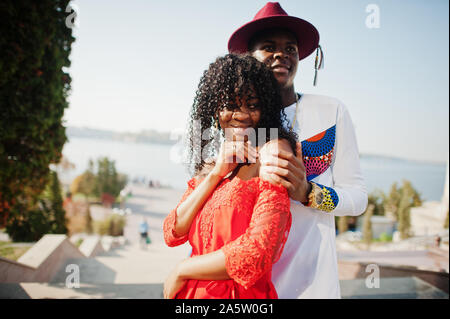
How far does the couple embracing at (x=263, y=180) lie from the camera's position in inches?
52.4

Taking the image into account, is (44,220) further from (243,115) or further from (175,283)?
(243,115)

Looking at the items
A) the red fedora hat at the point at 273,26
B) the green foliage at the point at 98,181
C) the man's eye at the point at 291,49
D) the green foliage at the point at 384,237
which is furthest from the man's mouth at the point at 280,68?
the green foliage at the point at 98,181

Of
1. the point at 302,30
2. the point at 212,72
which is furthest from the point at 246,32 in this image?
the point at 212,72

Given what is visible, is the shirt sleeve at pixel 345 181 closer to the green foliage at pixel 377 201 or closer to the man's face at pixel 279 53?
the man's face at pixel 279 53

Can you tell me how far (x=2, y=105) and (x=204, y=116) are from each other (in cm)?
507

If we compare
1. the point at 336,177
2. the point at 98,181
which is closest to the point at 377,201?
the point at 98,181

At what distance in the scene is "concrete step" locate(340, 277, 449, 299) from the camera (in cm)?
526

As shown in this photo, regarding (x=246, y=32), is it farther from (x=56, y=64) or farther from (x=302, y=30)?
(x=56, y=64)

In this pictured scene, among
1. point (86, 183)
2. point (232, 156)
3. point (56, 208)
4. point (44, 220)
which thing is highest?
point (232, 156)

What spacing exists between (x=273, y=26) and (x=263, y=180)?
1.18 metres

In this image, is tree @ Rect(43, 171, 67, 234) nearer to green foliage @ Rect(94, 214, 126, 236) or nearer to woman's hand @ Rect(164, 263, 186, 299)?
woman's hand @ Rect(164, 263, 186, 299)

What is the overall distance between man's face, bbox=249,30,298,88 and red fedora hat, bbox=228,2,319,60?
0.05 meters

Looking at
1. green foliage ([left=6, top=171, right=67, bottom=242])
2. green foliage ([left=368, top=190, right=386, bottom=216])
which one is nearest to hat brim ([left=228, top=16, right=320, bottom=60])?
green foliage ([left=6, top=171, right=67, bottom=242])

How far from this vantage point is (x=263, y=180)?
139cm
